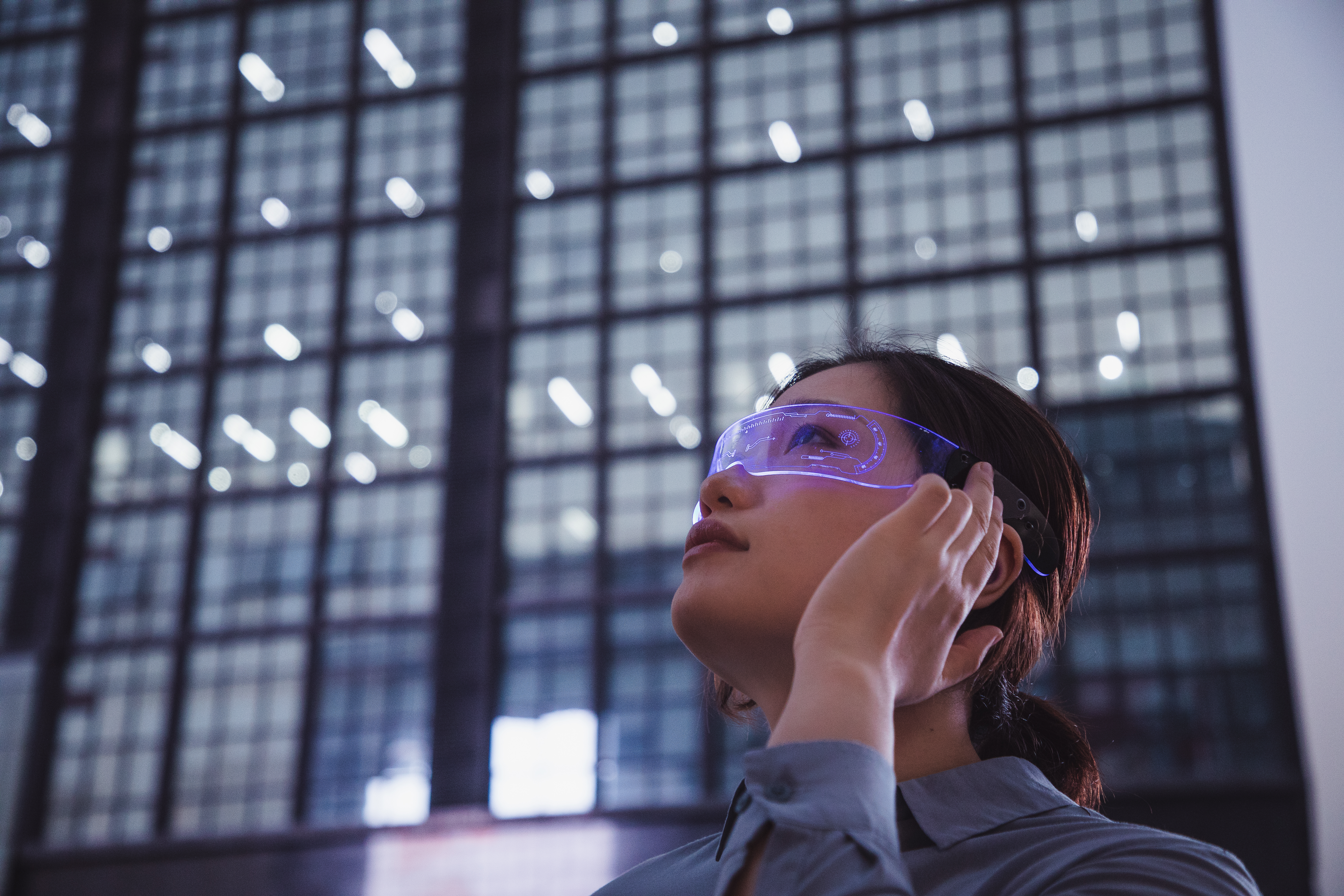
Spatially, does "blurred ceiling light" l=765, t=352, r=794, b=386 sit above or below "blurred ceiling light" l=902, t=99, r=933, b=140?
below

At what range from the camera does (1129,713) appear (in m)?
8.34

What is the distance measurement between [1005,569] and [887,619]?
0.50m

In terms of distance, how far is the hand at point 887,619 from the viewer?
0.98 meters

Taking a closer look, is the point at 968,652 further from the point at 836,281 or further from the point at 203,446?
the point at 203,446

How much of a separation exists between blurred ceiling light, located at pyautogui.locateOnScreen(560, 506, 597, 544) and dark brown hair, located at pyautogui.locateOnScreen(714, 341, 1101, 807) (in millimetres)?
8373

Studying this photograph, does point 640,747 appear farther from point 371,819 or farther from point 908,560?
point 908,560

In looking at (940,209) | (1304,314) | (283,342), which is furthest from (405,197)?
(1304,314)

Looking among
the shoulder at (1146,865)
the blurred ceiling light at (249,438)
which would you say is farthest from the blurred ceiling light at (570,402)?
the shoulder at (1146,865)

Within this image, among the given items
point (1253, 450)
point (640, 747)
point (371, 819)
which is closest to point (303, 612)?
point (371, 819)

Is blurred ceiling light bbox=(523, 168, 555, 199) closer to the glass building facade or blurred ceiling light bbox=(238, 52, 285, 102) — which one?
the glass building facade

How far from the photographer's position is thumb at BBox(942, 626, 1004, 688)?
140 cm

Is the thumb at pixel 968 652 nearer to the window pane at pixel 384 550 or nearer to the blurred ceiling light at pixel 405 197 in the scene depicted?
the window pane at pixel 384 550

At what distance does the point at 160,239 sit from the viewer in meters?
11.7

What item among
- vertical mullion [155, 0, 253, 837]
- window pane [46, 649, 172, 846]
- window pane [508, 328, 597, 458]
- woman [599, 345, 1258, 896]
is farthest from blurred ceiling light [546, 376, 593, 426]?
woman [599, 345, 1258, 896]
